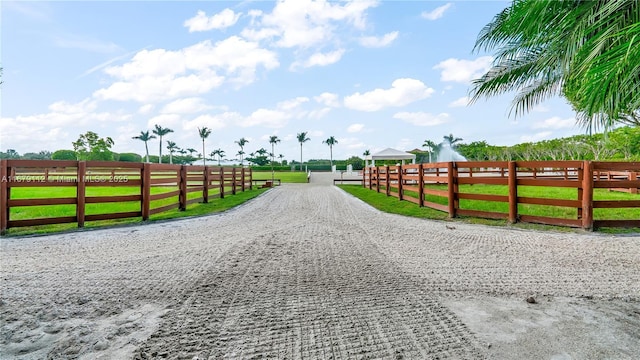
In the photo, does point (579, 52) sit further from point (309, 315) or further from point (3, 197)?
point (3, 197)

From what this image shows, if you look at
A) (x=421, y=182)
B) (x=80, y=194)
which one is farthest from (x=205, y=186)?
(x=421, y=182)

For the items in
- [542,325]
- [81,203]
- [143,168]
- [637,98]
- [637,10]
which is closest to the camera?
[542,325]

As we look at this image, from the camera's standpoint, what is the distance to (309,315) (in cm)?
209

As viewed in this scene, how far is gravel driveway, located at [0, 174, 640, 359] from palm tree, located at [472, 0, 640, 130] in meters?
1.68

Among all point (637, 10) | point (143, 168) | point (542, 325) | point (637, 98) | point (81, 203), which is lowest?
point (542, 325)

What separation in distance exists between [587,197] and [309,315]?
5122 millimetres

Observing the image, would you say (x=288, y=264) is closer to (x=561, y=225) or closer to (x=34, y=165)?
(x=561, y=225)

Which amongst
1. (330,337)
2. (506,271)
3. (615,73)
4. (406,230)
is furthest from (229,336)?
(406,230)

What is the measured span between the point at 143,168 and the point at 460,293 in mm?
6347

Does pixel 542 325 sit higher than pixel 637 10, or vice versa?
pixel 637 10

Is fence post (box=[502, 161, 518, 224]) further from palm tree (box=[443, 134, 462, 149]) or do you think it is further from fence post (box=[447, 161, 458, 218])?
palm tree (box=[443, 134, 462, 149])

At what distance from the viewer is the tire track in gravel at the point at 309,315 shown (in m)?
1.70

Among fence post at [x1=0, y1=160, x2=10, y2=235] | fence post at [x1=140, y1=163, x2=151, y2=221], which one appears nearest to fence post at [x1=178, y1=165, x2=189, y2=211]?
fence post at [x1=140, y1=163, x2=151, y2=221]

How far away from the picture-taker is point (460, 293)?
8.11 feet
